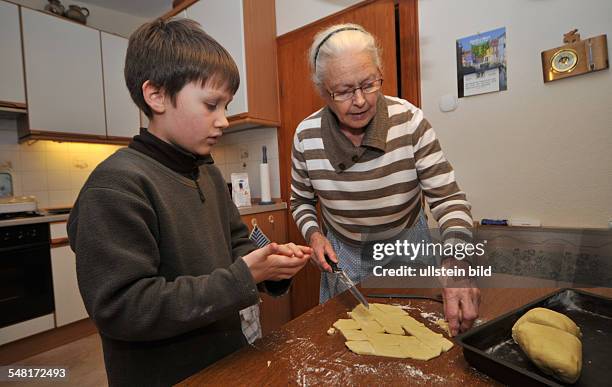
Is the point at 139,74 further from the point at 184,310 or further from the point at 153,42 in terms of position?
the point at 184,310

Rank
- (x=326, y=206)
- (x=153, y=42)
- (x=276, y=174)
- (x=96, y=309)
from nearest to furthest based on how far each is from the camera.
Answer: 1. (x=96, y=309)
2. (x=153, y=42)
3. (x=326, y=206)
4. (x=276, y=174)

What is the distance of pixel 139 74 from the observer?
0.71 meters

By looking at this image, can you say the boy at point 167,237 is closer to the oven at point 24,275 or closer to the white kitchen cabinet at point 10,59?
the oven at point 24,275

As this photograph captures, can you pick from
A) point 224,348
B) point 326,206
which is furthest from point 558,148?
point 224,348

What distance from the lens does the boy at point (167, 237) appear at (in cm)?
53

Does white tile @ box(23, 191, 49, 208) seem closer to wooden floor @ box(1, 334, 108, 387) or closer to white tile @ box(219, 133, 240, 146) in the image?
wooden floor @ box(1, 334, 108, 387)

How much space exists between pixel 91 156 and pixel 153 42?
267cm

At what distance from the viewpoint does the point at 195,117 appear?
2.28ft

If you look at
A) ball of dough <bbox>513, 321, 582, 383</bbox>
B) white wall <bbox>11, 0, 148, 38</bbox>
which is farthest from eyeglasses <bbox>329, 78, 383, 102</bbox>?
white wall <bbox>11, 0, 148, 38</bbox>

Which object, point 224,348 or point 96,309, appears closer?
point 96,309

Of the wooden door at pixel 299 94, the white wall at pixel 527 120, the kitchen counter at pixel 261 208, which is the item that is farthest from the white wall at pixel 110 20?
the white wall at pixel 527 120

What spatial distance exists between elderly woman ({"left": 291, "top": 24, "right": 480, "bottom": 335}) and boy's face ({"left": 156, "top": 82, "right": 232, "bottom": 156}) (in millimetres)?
→ 399

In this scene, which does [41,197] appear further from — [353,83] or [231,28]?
[353,83]

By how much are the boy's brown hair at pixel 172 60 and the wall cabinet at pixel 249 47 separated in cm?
150
